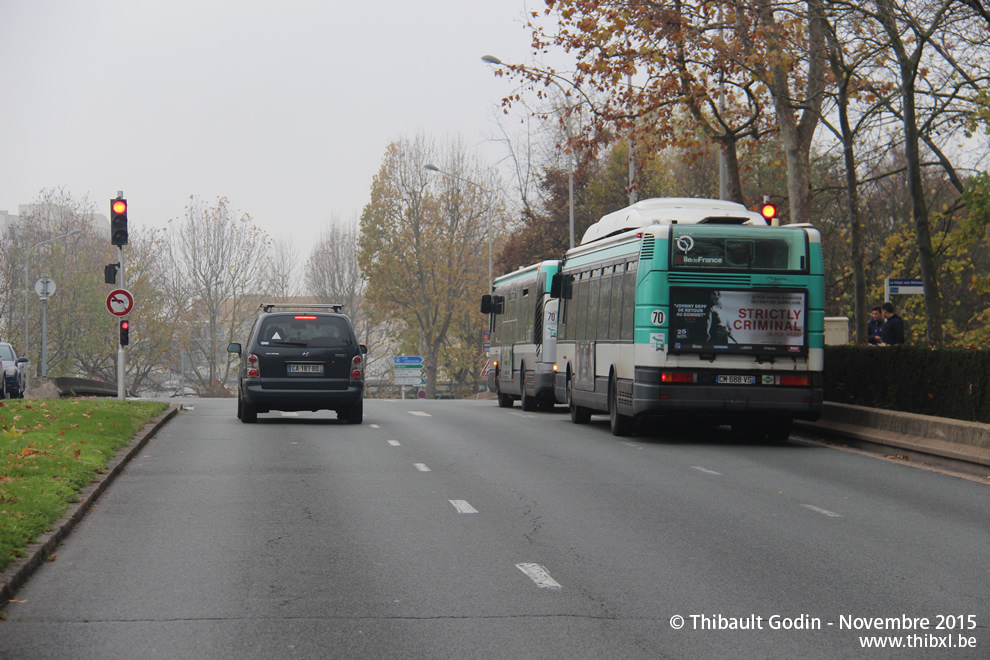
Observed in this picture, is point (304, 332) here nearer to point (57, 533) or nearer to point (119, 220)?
point (119, 220)

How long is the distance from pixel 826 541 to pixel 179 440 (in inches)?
433

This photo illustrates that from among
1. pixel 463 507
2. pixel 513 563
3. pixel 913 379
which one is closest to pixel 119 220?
pixel 913 379

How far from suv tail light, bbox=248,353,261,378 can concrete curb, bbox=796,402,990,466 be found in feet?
29.1

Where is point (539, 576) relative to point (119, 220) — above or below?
below

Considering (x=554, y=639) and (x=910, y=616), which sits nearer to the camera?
(x=554, y=639)

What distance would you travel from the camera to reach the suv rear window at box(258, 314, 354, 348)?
20328 millimetres

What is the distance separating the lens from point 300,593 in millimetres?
7043

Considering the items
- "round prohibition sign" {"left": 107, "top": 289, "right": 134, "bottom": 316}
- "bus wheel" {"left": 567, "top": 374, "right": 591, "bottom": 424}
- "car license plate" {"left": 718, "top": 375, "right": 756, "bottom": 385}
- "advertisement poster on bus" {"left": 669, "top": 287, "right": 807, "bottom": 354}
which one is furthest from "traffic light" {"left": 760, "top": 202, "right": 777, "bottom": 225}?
"round prohibition sign" {"left": 107, "top": 289, "right": 134, "bottom": 316}

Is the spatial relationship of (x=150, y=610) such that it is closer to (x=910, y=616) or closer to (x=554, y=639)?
(x=554, y=639)

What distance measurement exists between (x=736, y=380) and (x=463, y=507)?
731 centimetres

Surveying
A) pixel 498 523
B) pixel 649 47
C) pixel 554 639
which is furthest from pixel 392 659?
pixel 649 47

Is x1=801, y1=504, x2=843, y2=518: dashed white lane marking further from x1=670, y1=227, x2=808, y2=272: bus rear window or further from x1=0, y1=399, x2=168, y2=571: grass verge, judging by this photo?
x1=670, y1=227, x2=808, y2=272: bus rear window

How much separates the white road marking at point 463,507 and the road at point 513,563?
0.07m

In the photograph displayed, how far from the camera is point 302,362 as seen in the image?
66.3 feet
